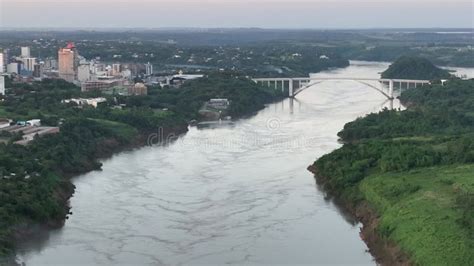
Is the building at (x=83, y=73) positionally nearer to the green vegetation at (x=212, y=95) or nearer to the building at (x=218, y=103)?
the green vegetation at (x=212, y=95)

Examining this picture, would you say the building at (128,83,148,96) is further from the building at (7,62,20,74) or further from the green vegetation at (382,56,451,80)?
the green vegetation at (382,56,451,80)

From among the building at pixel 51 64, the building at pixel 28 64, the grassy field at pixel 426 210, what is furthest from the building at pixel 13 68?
the grassy field at pixel 426 210

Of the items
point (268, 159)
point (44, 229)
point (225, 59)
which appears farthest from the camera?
point (225, 59)

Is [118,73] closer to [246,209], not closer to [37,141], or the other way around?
[37,141]

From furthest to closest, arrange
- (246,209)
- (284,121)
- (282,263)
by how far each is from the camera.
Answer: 1. (284,121)
2. (246,209)
3. (282,263)

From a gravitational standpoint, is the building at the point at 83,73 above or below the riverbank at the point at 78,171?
above

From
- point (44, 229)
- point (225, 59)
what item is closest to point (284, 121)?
point (44, 229)

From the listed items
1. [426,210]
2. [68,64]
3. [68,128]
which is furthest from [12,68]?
[426,210]
